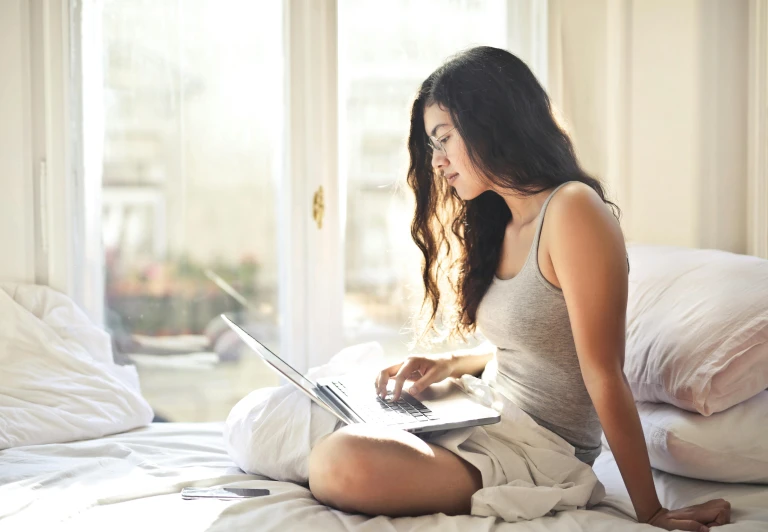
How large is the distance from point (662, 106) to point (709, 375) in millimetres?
1080

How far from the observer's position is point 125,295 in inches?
82.4

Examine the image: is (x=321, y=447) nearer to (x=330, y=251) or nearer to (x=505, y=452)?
(x=505, y=452)

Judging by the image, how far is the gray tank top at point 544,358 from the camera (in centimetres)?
123

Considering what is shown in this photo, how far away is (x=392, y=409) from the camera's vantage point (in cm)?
126

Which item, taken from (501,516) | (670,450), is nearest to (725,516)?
(670,450)

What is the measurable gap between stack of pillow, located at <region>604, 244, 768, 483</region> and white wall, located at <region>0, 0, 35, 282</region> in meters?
1.56

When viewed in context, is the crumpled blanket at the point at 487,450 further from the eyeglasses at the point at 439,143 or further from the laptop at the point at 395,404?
the eyeglasses at the point at 439,143

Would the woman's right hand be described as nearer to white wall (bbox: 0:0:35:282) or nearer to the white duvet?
the white duvet

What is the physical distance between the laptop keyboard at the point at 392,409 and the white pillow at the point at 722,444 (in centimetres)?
43

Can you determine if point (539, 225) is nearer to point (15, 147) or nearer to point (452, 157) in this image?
point (452, 157)

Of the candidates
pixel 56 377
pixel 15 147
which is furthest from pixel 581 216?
pixel 15 147

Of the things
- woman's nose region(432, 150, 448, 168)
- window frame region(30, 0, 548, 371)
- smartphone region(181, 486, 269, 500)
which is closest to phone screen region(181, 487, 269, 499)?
smartphone region(181, 486, 269, 500)

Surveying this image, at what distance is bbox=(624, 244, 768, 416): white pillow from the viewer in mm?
1234

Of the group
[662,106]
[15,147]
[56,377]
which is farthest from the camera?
[662,106]
